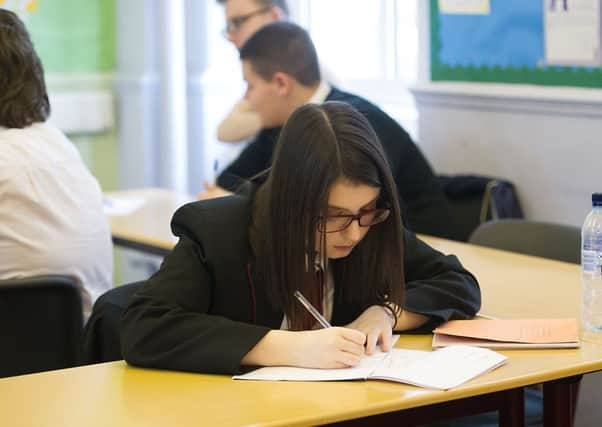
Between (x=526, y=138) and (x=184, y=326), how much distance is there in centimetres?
231

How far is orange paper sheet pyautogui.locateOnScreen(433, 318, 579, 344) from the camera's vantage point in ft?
7.04

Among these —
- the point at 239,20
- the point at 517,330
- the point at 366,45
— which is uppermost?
the point at 239,20

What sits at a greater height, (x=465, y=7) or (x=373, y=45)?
(x=465, y=7)

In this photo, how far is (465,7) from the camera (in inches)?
165

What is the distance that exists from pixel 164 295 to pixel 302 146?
0.38 metres

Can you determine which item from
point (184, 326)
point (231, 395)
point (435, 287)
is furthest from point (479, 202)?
point (231, 395)

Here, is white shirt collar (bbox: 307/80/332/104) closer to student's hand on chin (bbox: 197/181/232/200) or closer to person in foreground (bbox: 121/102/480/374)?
student's hand on chin (bbox: 197/181/232/200)

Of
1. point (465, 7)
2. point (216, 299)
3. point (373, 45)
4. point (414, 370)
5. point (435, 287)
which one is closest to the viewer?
point (414, 370)

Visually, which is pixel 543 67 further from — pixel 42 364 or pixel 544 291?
pixel 42 364

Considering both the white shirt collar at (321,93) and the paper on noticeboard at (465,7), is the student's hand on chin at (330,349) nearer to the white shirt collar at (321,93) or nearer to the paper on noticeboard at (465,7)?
the white shirt collar at (321,93)

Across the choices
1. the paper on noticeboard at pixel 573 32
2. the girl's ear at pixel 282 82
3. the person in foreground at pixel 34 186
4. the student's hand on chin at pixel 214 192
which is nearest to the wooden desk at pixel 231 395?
the person in foreground at pixel 34 186

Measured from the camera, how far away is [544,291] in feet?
8.69

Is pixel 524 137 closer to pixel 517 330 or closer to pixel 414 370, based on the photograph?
pixel 517 330

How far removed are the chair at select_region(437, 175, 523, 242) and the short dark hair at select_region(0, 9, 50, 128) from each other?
164 cm
